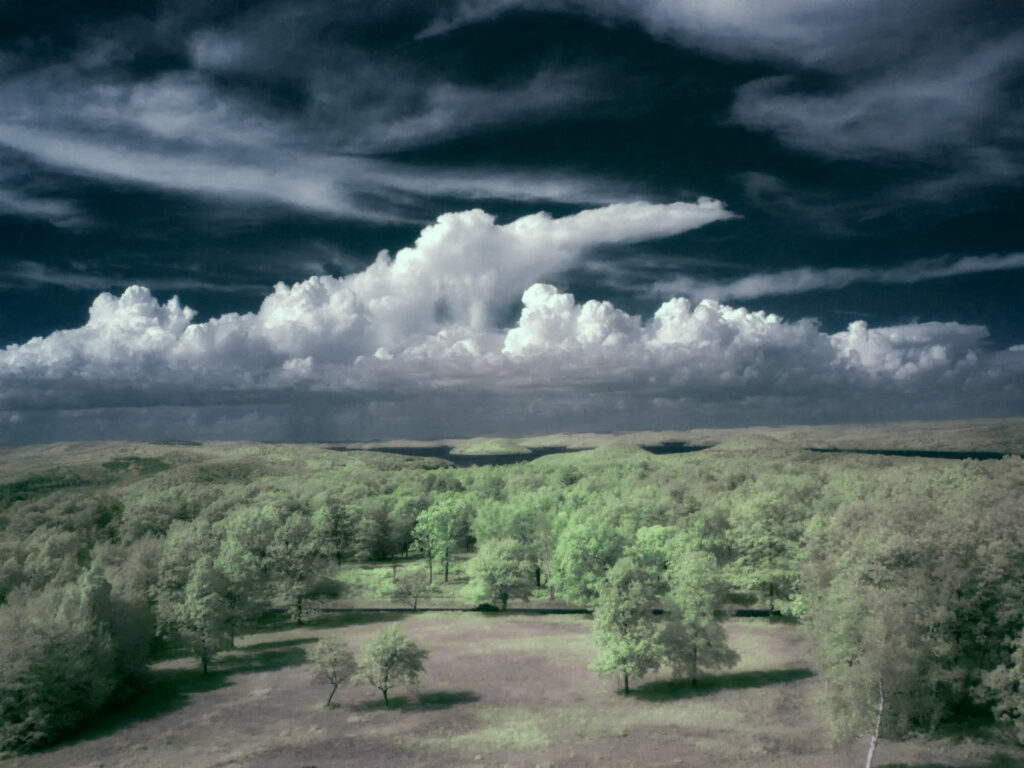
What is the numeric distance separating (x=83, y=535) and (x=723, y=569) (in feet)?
396

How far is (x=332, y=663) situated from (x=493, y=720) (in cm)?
1667

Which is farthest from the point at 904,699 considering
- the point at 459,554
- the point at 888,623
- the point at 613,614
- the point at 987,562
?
the point at 459,554

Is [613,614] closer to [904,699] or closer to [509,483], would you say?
[904,699]

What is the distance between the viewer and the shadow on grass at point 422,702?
185 feet

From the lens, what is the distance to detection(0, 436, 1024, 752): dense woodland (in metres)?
45.6

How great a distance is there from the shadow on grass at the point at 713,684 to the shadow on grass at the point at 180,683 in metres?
41.4

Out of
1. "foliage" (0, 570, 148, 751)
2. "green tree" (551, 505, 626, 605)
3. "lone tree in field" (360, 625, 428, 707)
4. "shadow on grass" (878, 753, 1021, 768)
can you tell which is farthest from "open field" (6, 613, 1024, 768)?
"green tree" (551, 505, 626, 605)

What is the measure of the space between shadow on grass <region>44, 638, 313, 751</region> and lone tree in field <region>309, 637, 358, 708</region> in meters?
14.6

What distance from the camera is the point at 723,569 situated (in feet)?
295

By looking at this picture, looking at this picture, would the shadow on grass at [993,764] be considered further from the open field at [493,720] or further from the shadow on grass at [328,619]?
the shadow on grass at [328,619]

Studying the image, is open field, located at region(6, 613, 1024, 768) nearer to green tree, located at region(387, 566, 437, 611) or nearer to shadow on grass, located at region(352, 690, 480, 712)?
shadow on grass, located at region(352, 690, 480, 712)

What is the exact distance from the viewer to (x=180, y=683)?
214ft

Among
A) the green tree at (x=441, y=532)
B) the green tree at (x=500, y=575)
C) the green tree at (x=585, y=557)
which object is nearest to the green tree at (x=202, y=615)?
the green tree at (x=500, y=575)

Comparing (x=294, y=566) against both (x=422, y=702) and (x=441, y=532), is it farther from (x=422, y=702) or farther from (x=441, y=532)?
(x=422, y=702)
